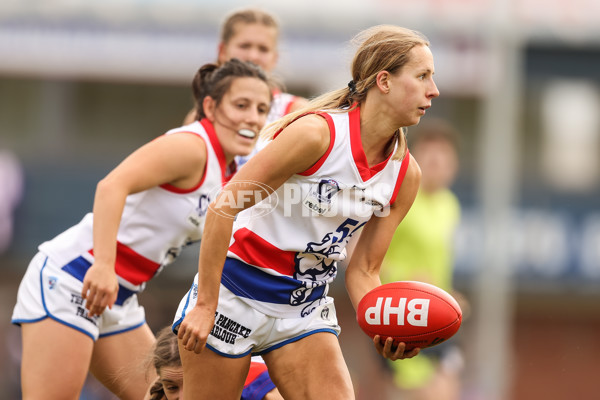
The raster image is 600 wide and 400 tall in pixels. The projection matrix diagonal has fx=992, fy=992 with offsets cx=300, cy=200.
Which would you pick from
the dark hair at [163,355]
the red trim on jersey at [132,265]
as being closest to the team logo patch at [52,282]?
the red trim on jersey at [132,265]

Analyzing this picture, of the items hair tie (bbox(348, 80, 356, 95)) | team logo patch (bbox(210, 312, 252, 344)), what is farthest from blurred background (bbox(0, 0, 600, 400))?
team logo patch (bbox(210, 312, 252, 344))

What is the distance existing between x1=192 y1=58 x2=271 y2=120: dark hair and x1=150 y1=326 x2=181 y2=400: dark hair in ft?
3.34

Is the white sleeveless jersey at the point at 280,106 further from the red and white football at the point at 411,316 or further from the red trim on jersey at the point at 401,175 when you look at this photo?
the red and white football at the point at 411,316

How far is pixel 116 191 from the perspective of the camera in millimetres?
4141

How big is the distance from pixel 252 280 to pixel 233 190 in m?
0.40

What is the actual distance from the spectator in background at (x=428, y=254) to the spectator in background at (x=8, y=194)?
724 cm

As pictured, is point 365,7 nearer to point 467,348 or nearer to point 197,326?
point 467,348

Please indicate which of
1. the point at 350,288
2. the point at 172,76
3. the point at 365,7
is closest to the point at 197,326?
the point at 350,288

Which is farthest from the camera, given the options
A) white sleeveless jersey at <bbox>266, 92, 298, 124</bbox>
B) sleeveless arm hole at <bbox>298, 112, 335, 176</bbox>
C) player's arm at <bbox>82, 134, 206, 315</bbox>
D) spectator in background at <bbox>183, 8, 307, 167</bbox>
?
spectator in background at <bbox>183, 8, 307, 167</bbox>

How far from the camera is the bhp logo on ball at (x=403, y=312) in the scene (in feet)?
Result: 12.4

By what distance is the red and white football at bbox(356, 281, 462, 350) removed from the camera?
378cm

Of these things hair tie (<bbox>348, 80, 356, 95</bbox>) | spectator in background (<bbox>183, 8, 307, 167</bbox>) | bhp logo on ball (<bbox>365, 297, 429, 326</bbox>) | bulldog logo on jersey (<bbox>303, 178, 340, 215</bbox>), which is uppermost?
spectator in background (<bbox>183, 8, 307, 167</bbox>)

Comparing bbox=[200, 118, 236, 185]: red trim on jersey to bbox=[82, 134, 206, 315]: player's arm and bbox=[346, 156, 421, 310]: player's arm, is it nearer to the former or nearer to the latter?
bbox=[82, 134, 206, 315]: player's arm

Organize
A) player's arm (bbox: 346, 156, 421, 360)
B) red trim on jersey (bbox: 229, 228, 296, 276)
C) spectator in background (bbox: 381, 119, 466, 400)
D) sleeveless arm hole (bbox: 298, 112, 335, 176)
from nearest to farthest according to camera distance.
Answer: sleeveless arm hole (bbox: 298, 112, 335, 176) < red trim on jersey (bbox: 229, 228, 296, 276) < player's arm (bbox: 346, 156, 421, 360) < spectator in background (bbox: 381, 119, 466, 400)
